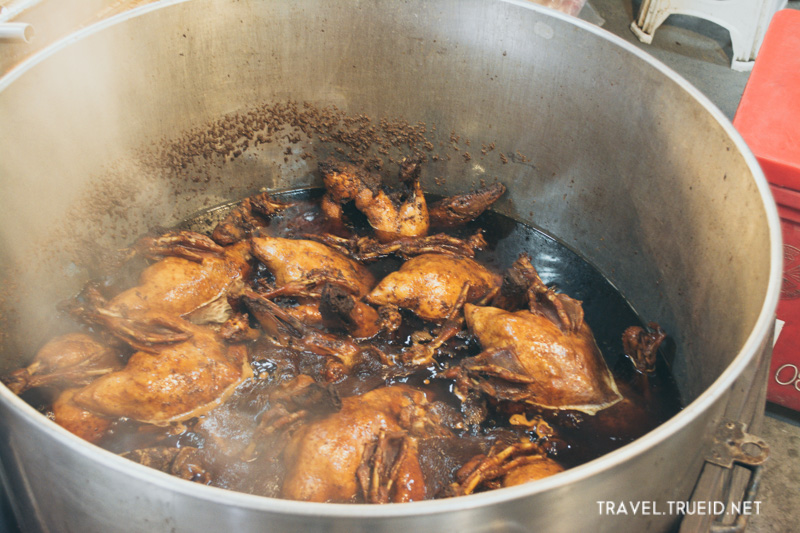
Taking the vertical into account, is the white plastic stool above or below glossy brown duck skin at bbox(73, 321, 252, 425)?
above

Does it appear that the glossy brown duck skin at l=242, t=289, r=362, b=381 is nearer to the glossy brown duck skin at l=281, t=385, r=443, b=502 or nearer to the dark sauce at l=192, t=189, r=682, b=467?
the dark sauce at l=192, t=189, r=682, b=467

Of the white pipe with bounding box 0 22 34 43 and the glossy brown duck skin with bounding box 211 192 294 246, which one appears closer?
the white pipe with bounding box 0 22 34 43

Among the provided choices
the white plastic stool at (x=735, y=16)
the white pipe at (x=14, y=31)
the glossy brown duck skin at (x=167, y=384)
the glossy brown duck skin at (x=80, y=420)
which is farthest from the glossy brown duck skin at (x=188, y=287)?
the white plastic stool at (x=735, y=16)

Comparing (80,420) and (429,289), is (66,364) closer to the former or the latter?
(80,420)

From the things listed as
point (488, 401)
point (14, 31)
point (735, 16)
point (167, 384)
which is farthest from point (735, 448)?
point (735, 16)

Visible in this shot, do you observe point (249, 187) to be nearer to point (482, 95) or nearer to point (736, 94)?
point (482, 95)

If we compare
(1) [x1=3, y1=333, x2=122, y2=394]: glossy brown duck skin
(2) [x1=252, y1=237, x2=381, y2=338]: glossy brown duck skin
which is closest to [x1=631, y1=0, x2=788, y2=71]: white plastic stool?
(2) [x1=252, y1=237, x2=381, y2=338]: glossy brown duck skin

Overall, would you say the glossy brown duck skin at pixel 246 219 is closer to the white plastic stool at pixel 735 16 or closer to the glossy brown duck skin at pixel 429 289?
the glossy brown duck skin at pixel 429 289
